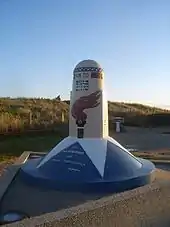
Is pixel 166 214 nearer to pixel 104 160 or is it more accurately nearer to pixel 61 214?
pixel 61 214

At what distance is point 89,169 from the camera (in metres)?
7.71

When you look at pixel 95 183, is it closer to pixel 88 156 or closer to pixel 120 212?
pixel 88 156

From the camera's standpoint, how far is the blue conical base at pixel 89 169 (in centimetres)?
742

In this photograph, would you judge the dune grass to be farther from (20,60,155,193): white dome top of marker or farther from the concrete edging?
the concrete edging

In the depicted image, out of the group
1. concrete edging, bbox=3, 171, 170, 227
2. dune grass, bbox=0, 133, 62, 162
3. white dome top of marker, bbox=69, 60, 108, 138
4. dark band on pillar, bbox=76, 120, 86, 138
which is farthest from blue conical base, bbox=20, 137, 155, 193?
dune grass, bbox=0, 133, 62, 162

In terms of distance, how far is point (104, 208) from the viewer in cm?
391

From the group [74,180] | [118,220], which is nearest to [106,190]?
[74,180]

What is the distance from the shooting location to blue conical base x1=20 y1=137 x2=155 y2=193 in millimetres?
7422

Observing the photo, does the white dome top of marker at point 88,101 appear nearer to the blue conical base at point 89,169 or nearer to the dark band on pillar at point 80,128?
the dark band on pillar at point 80,128

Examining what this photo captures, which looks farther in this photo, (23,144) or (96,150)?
(23,144)

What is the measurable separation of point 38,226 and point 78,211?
51 cm

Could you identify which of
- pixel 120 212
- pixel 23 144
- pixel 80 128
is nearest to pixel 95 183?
pixel 80 128

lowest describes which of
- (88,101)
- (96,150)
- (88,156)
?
(88,156)

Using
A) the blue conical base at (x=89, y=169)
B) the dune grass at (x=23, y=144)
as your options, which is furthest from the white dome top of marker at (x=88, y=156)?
the dune grass at (x=23, y=144)
